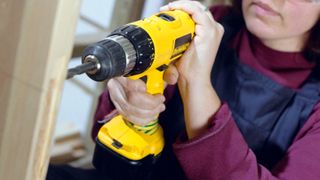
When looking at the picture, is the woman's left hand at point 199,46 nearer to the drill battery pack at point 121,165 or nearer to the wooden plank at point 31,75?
the drill battery pack at point 121,165

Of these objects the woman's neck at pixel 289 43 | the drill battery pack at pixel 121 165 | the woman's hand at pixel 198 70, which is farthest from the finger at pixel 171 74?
the woman's neck at pixel 289 43

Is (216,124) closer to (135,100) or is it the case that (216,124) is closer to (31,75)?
(135,100)

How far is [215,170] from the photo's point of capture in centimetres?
75

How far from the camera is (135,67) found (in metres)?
0.64

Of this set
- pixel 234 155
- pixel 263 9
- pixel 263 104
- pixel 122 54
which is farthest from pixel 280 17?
pixel 122 54

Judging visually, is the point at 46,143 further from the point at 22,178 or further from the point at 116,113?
the point at 116,113

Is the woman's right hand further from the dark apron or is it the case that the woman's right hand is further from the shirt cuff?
the dark apron

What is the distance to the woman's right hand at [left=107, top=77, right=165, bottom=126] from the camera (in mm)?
734

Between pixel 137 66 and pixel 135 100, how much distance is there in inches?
4.5

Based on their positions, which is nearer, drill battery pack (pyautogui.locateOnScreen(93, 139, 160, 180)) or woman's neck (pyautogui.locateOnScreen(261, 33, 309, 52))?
drill battery pack (pyautogui.locateOnScreen(93, 139, 160, 180))

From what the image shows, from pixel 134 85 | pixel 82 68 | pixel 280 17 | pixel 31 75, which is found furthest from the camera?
pixel 280 17

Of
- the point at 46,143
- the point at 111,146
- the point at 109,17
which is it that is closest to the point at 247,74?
the point at 111,146

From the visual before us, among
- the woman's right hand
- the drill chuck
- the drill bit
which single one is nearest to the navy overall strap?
the woman's right hand

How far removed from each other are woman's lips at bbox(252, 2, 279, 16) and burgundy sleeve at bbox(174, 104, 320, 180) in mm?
226
